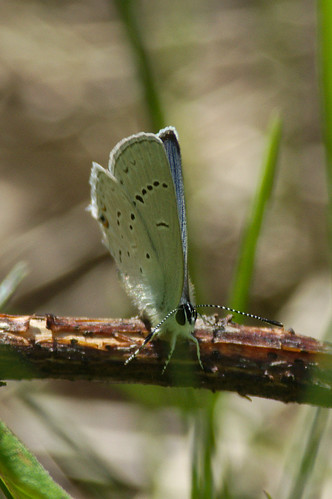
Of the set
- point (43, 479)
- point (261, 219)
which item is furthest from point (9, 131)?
point (43, 479)

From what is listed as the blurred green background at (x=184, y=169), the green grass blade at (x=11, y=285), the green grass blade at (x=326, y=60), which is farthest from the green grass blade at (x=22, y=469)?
the blurred green background at (x=184, y=169)

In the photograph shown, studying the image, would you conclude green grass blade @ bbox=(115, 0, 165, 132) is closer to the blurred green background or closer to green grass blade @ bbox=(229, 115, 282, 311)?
green grass blade @ bbox=(229, 115, 282, 311)

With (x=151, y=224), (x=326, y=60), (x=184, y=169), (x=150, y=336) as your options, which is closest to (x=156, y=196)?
(x=151, y=224)

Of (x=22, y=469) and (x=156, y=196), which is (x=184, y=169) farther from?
(x=22, y=469)

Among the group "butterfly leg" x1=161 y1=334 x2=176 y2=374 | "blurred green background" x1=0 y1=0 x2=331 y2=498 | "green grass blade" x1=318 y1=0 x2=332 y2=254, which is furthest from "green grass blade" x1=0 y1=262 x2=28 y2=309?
"blurred green background" x1=0 y1=0 x2=331 y2=498

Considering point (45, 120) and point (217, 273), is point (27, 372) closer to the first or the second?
point (217, 273)

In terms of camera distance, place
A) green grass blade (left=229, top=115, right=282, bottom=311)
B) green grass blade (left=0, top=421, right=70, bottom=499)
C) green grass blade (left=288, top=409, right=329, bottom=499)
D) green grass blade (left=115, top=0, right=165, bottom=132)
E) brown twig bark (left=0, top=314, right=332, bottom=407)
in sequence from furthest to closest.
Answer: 1. green grass blade (left=229, top=115, right=282, bottom=311)
2. green grass blade (left=288, top=409, right=329, bottom=499)
3. brown twig bark (left=0, top=314, right=332, bottom=407)
4. green grass blade (left=115, top=0, right=165, bottom=132)
5. green grass blade (left=0, top=421, right=70, bottom=499)

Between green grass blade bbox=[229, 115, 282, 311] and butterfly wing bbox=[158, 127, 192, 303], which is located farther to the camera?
butterfly wing bbox=[158, 127, 192, 303]
